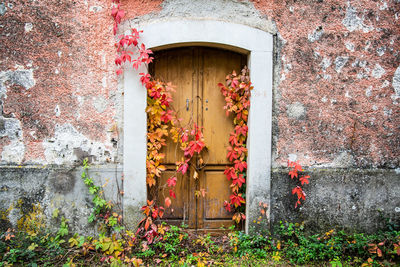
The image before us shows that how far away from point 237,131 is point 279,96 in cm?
63

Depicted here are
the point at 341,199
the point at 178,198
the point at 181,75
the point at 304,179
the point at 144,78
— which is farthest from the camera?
the point at 178,198

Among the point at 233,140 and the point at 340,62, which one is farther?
the point at 233,140

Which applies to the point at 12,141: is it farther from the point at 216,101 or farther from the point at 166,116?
the point at 216,101

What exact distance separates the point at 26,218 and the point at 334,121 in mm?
3690

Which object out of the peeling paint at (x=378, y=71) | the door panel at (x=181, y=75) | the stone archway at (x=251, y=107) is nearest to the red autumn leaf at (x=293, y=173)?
the stone archway at (x=251, y=107)

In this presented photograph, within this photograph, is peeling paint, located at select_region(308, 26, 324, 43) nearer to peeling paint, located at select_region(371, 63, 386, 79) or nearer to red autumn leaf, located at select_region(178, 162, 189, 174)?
peeling paint, located at select_region(371, 63, 386, 79)

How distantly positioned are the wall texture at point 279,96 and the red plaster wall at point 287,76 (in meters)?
0.01

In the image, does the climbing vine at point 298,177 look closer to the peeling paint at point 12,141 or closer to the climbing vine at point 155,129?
Result: the climbing vine at point 155,129

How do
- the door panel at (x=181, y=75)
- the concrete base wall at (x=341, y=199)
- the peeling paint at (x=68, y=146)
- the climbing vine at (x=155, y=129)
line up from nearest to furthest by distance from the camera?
the climbing vine at (x=155, y=129) → the peeling paint at (x=68, y=146) → the concrete base wall at (x=341, y=199) → the door panel at (x=181, y=75)

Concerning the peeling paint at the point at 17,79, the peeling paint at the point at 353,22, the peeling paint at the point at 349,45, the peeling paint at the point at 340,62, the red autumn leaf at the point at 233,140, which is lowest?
the red autumn leaf at the point at 233,140

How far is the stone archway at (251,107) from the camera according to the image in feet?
10.2

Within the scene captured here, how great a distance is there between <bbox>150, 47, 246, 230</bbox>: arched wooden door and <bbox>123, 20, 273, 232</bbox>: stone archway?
0.71 feet

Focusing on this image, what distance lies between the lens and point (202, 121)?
3.42 meters

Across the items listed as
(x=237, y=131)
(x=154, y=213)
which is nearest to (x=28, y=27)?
(x=154, y=213)
